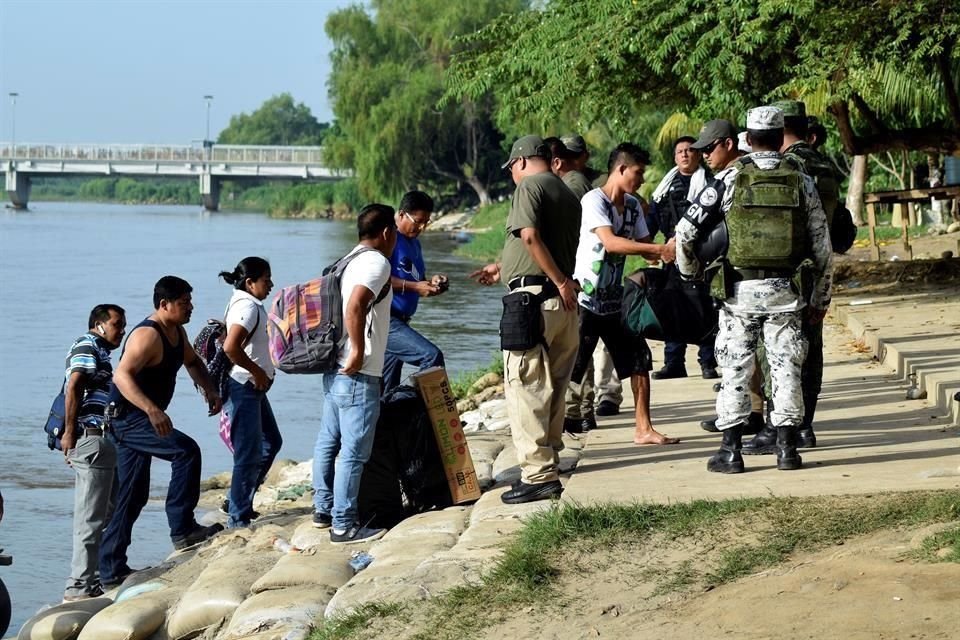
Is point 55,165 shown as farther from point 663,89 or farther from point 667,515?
point 667,515

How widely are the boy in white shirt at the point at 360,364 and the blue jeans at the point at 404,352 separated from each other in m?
0.83

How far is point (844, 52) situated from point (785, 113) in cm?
665

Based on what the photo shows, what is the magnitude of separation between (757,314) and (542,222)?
1.13 meters

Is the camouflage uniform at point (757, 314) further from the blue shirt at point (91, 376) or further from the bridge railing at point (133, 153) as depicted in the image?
the bridge railing at point (133, 153)

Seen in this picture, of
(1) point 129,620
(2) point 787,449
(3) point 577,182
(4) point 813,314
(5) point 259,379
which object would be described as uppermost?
(3) point 577,182

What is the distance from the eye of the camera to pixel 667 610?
542 cm

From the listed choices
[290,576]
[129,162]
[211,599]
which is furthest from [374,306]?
[129,162]

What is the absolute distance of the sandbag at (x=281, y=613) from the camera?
6226 millimetres

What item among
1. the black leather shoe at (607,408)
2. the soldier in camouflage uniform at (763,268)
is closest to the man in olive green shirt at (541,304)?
the soldier in camouflage uniform at (763,268)

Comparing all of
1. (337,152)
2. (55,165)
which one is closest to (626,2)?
(337,152)

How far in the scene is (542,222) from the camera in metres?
7.23

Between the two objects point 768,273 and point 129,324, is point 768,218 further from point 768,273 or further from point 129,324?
point 129,324

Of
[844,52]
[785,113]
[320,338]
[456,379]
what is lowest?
[456,379]

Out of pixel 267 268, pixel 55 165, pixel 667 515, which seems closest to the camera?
pixel 667 515
